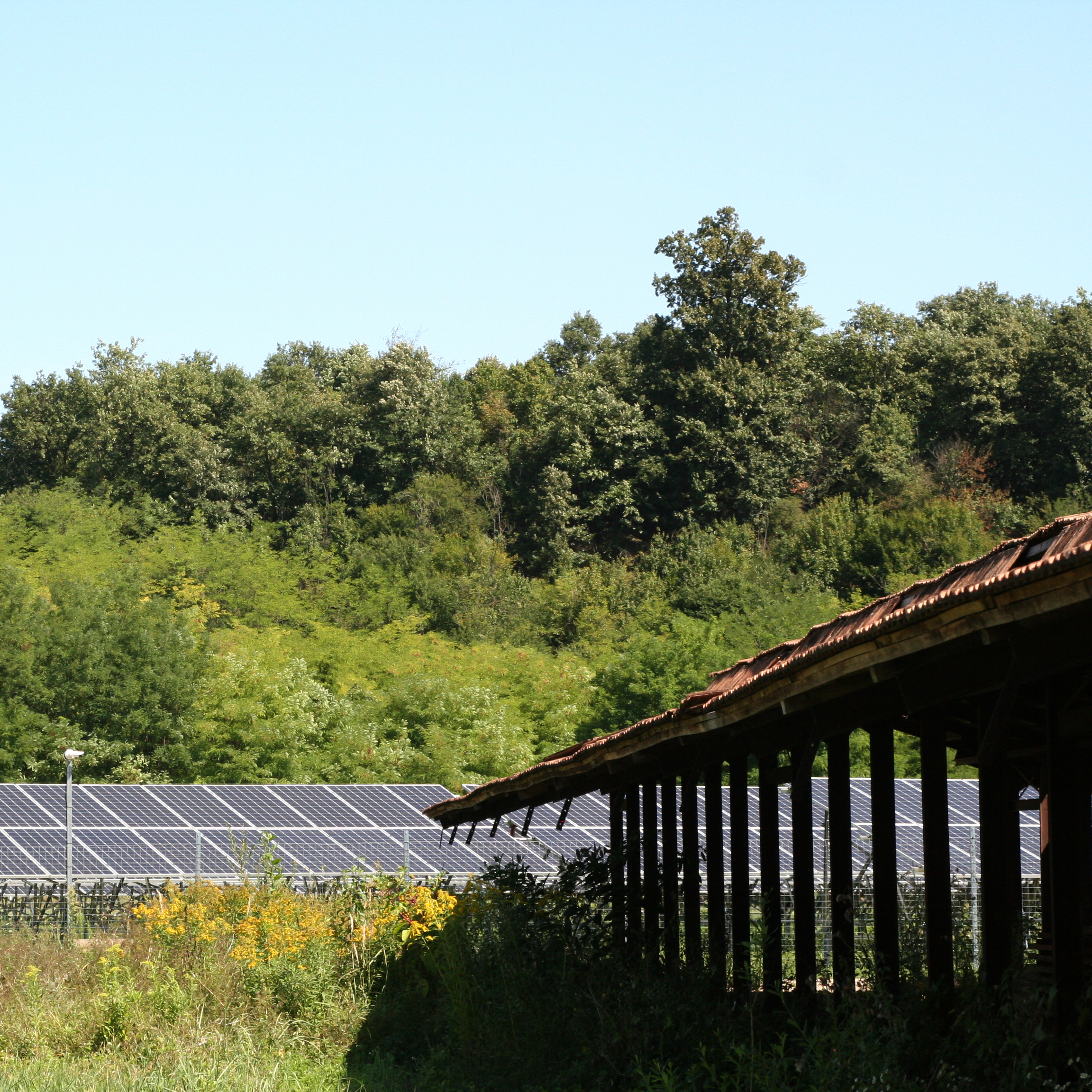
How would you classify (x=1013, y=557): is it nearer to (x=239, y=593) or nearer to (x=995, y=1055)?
(x=995, y=1055)

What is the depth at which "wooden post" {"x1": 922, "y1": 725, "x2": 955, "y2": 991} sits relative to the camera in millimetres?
7305

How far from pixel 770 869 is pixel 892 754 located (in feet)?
7.03

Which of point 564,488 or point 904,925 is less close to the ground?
point 564,488

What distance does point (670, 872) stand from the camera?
466 inches

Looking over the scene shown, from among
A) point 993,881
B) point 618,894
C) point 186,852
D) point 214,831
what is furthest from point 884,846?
point 214,831

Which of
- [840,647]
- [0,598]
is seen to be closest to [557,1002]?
[840,647]

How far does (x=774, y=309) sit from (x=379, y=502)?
21.0 meters

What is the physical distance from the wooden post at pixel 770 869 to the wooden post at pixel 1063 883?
8.36ft

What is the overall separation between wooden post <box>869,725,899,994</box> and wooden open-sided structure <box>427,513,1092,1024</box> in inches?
0.7

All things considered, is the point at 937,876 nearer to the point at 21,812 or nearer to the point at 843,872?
the point at 843,872

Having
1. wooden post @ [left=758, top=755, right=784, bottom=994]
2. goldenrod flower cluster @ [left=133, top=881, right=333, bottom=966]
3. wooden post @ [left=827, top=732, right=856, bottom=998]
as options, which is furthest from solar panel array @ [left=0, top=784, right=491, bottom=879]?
wooden post @ [left=827, top=732, right=856, bottom=998]

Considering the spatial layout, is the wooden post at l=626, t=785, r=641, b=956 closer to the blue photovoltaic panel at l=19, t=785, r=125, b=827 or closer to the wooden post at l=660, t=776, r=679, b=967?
the wooden post at l=660, t=776, r=679, b=967

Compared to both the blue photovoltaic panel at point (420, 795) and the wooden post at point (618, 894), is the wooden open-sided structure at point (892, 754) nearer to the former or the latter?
the wooden post at point (618, 894)

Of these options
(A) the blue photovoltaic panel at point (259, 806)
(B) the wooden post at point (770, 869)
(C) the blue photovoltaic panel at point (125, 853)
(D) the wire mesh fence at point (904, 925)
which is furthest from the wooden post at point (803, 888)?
(A) the blue photovoltaic panel at point (259, 806)
